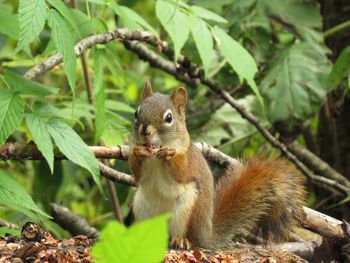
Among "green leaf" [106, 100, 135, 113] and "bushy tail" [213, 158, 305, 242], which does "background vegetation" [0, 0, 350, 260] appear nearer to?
"green leaf" [106, 100, 135, 113]

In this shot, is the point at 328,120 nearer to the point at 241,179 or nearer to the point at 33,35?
the point at 241,179

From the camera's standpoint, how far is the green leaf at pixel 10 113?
2.22m

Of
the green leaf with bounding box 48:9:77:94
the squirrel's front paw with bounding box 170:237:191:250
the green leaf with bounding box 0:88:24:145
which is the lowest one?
the squirrel's front paw with bounding box 170:237:191:250

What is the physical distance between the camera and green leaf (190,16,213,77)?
2670 millimetres

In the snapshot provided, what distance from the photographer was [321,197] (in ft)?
14.8

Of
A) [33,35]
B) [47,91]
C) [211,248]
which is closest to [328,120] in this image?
[211,248]

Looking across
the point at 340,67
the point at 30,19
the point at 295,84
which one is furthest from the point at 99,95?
the point at 295,84

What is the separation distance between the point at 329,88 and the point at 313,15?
1.99 feet

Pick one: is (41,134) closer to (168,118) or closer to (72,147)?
(72,147)

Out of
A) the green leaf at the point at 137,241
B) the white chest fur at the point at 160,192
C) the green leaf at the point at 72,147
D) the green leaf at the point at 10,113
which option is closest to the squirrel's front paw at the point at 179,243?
the white chest fur at the point at 160,192

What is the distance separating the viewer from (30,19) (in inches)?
81.3

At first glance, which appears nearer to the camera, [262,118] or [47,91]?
[47,91]

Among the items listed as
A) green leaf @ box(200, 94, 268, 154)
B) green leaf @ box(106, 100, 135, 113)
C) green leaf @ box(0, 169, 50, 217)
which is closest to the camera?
green leaf @ box(0, 169, 50, 217)

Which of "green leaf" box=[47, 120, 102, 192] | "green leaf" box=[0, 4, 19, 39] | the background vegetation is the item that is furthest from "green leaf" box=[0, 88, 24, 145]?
"green leaf" box=[0, 4, 19, 39]
